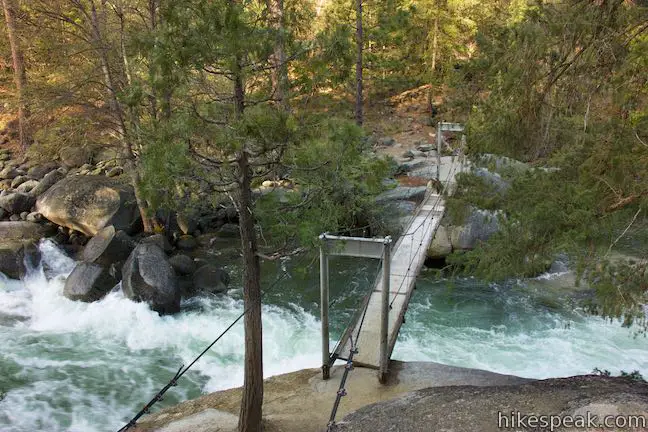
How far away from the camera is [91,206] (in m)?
12.6

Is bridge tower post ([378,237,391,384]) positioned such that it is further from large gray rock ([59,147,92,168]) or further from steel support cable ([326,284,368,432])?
large gray rock ([59,147,92,168])

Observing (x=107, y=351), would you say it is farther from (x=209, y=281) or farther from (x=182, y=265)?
(x=182, y=265)

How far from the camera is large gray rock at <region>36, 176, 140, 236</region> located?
1259 centimetres

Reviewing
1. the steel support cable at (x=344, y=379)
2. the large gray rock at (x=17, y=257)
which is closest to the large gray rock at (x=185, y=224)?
the large gray rock at (x=17, y=257)

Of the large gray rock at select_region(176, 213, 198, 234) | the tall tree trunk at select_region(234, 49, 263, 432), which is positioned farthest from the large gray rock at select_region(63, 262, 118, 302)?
the tall tree trunk at select_region(234, 49, 263, 432)

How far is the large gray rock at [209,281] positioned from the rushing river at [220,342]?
1.07ft

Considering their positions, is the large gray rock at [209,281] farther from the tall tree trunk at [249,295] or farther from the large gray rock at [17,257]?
the tall tree trunk at [249,295]

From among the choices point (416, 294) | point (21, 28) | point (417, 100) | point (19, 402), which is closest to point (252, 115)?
point (19, 402)

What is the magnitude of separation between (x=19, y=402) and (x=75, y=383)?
0.78 metres

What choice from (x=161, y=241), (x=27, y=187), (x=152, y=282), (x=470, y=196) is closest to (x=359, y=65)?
(x=161, y=241)

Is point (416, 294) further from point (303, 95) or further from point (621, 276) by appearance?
point (303, 95)

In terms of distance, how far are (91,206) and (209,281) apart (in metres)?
4.27

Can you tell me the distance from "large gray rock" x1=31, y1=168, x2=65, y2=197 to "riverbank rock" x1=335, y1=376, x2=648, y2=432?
43.6 ft

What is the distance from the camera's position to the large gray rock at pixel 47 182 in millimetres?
14861
